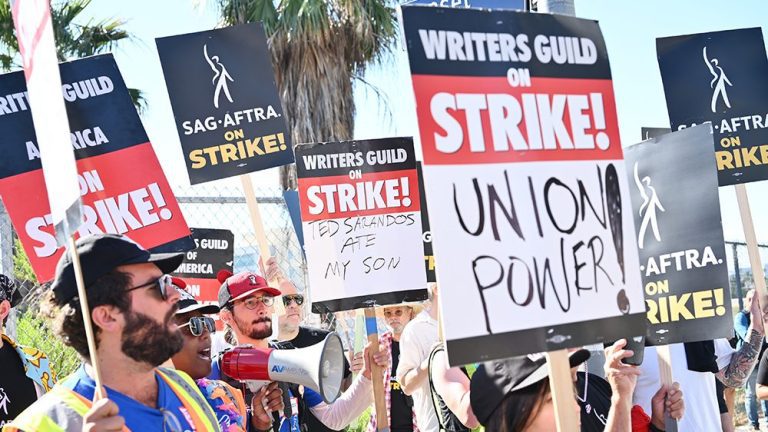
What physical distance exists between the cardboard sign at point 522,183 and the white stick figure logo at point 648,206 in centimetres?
127

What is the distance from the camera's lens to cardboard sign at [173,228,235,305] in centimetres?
830

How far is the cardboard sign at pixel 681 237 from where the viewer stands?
12.8 ft

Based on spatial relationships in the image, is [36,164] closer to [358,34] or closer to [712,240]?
[712,240]

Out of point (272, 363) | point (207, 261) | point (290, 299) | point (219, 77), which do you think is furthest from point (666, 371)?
point (207, 261)

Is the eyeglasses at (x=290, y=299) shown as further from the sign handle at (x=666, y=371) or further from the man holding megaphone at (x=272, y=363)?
the sign handle at (x=666, y=371)

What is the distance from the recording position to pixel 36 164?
481cm

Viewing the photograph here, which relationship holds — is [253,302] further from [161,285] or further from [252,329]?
[161,285]

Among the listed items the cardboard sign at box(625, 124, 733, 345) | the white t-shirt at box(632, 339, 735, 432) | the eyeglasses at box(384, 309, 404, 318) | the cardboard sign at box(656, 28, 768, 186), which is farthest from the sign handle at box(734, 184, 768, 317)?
the eyeglasses at box(384, 309, 404, 318)

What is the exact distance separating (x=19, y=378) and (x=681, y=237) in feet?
9.99

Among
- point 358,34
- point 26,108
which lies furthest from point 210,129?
point 358,34

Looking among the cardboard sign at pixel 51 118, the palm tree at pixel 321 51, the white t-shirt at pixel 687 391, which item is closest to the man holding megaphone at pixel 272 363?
the white t-shirt at pixel 687 391

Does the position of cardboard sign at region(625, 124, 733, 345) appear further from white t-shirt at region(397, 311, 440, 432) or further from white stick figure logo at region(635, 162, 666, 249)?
white t-shirt at region(397, 311, 440, 432)

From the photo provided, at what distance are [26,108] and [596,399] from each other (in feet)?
10.5

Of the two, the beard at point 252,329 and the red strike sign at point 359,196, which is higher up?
the red strike sign at point 359,196
